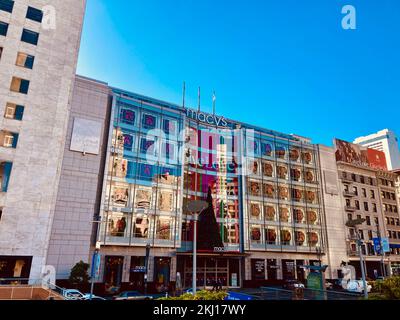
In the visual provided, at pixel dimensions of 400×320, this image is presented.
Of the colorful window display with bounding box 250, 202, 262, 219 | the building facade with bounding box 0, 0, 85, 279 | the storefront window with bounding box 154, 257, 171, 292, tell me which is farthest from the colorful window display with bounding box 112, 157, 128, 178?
the colorful window display with bounding box 250, 202, 262, 219

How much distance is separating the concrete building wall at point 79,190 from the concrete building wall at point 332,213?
40434mm

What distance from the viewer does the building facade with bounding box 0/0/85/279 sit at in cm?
2931

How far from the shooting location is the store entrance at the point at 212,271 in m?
42.9

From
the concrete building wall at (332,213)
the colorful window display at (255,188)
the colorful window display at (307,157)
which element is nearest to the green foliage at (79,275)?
the colorful window display at (255,188)

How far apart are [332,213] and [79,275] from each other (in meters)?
44.8

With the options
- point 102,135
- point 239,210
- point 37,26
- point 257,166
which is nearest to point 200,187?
point 239,210

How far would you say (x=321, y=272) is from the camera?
2670cm

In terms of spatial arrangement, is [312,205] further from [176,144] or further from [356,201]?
[176,144]

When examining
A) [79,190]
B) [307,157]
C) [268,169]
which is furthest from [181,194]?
[307,157]

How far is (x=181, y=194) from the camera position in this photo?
43.3 m

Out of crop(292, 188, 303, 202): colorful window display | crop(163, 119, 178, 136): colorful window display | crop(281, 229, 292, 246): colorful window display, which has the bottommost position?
crop(281, 229, 292, 246): colorful window display

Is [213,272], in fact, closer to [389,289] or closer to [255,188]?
[255,188]

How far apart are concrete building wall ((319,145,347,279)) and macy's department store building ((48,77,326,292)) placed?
59.4 inches

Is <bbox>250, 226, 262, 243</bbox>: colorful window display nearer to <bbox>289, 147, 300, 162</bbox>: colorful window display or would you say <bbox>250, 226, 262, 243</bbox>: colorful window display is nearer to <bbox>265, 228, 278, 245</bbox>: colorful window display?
<bbox>265, 228, 278, 245</bbox>: colorful window display
